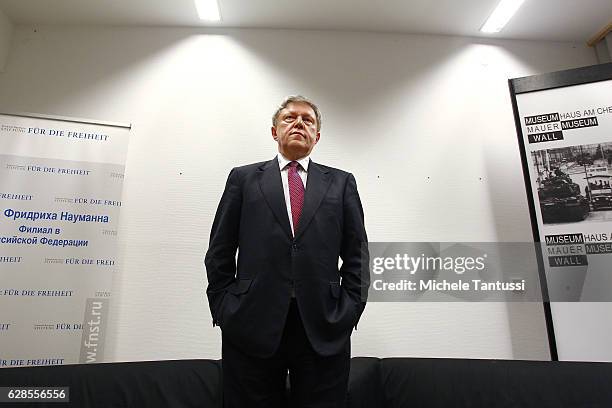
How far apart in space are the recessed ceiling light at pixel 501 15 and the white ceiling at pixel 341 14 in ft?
0.18

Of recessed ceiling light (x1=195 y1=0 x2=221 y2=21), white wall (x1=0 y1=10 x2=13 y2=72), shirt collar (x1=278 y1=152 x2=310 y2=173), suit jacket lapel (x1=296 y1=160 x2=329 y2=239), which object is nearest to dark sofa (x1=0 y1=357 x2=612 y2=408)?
suit jacket lapel (x1=296 y1=160 x2=329 y2=239)

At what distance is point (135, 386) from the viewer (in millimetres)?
1667

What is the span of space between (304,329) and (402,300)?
1.39 meters

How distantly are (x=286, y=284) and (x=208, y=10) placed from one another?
2318 millimetres

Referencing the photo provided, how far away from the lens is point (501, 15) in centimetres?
258

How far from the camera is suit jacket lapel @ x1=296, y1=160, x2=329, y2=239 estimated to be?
47.1 inches

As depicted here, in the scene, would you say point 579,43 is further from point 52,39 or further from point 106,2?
point 52,39

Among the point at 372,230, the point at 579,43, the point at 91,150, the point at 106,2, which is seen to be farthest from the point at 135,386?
the point at 579,43

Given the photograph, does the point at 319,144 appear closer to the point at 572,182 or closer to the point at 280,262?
the point at 280,262

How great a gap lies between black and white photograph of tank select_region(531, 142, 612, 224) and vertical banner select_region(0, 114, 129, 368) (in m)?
2.77

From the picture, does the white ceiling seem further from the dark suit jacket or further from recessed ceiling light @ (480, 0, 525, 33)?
the dark suit jacket

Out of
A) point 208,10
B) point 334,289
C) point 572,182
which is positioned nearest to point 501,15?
point 572,182

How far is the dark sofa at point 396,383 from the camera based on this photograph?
1.62 m

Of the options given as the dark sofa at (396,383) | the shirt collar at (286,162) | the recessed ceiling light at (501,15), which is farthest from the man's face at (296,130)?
the recessed ceiling light at (501,15)
